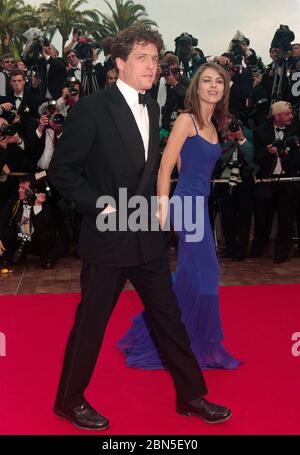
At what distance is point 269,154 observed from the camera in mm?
6012

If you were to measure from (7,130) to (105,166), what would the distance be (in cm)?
382

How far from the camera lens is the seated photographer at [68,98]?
6.12 m

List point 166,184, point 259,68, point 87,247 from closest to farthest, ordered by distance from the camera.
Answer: point 87,247, point 166,184, point 259,68

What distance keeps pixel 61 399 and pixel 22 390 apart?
1.59 ft

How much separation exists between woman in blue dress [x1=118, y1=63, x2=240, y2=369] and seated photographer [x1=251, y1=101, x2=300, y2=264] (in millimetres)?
2932

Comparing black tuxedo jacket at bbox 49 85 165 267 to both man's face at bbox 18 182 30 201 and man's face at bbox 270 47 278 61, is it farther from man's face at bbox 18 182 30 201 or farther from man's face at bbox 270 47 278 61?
man's face at bbox 270 47 278 61

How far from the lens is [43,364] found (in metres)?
3.22

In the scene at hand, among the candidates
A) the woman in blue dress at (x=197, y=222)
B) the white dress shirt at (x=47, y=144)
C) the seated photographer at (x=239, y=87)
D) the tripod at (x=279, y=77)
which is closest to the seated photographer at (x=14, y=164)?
the white dress shirt at (x=47, y=144)

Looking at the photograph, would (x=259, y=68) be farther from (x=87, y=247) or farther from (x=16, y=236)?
(x=87, y=247)

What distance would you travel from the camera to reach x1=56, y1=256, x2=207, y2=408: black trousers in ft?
7.79

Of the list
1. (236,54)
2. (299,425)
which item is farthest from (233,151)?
(299,425)

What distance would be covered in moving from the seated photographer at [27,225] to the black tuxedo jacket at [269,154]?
2102 mm

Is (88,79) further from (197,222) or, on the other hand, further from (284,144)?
(197,222)

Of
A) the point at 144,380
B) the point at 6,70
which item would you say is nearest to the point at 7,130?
the point at 6,70
